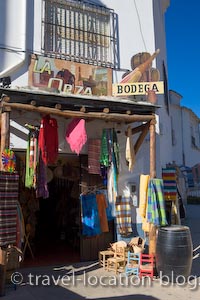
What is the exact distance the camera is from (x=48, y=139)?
23.5ft

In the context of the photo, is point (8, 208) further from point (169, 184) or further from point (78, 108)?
point (169, 184)

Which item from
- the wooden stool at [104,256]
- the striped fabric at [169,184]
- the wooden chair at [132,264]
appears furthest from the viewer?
the striped fabric at [169,184]

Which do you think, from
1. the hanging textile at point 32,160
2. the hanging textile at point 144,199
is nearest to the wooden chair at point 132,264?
the hanging textile at point 144,199

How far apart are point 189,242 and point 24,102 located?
15.5 feet

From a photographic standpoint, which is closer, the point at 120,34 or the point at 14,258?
the point at 14,258

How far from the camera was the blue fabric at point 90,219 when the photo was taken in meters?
7.99

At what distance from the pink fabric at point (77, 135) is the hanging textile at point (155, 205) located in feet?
6.18

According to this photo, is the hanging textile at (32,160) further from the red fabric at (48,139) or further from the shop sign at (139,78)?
the shop sign at (139,78)

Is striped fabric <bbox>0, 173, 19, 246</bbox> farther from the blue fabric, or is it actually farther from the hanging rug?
the blue fabric

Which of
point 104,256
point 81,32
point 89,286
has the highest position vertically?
point 81,32

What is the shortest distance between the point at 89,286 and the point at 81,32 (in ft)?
23.1

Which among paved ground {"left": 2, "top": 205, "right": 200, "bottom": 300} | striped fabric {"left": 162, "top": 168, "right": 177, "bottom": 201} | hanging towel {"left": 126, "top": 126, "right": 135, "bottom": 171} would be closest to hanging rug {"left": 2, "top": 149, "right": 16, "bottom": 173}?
paved ground {"left": 2, "top": 205, "right": 200, "bottom": 300}

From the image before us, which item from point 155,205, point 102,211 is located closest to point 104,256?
point 102,211

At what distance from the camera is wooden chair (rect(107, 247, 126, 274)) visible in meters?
7.32
